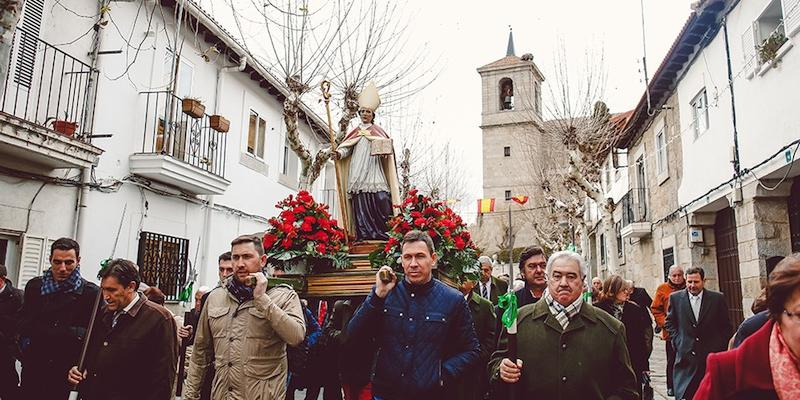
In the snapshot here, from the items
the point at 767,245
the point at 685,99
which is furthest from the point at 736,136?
the point at 685,99

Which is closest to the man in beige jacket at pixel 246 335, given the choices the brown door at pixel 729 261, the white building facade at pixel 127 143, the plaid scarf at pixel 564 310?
the plaid scarf at pixel 564 310

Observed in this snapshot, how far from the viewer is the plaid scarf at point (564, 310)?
3512 millimetres

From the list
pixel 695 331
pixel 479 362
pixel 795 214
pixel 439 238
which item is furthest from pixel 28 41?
pixel 795 214

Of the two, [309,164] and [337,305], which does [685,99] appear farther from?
[337,305]

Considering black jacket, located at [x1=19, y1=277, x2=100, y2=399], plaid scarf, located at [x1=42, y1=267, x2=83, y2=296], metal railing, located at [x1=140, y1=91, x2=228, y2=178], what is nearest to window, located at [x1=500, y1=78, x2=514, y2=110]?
metal railing, located at [x1=140, y1=91, x2=228, y2=178]

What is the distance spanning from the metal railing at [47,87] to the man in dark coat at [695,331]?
29.3 ft

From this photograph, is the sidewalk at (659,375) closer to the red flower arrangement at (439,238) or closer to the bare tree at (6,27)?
the red flower arrangement at (439,238)

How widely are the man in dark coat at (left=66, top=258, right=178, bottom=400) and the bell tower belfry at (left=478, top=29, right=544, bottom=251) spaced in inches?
1698

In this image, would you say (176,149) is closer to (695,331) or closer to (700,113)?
(695,331)

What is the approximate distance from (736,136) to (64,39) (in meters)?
12.0

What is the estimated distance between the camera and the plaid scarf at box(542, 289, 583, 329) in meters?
3.51

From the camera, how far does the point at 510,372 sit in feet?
11.0

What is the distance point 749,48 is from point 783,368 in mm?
10743

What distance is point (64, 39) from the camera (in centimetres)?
950
